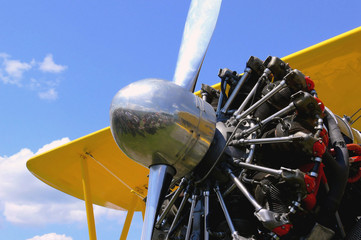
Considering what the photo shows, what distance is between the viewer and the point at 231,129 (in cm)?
376

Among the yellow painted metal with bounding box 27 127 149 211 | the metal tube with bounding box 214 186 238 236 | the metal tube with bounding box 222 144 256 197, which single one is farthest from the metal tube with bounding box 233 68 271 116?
the yellow painted metal with bounding box 27 127 149 211

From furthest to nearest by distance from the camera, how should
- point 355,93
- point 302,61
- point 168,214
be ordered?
point 355,93, point 302,61, point 168,214

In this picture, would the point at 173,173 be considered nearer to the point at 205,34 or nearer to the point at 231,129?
the point at 231,129

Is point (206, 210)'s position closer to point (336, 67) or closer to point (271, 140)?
point (271, 140)

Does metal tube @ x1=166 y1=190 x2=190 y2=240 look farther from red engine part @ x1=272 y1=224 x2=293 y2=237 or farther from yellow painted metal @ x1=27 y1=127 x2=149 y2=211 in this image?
yellow painted metal @ x1=27 y1=127 x2=149 y2=211

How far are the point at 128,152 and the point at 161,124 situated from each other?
15.1 inches

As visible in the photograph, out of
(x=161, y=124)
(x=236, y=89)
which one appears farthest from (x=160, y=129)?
(x=236, y=89)

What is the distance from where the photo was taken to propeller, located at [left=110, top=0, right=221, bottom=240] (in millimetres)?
3246

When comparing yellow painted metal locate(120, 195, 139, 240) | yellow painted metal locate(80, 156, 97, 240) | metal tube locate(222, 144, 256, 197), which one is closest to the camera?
metal tube locate(222, 144, 256, 197)

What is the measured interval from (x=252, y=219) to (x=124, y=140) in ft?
4.02

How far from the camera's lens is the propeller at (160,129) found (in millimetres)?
3246

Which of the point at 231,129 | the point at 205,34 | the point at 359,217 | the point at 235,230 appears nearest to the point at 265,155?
the point at 231,129

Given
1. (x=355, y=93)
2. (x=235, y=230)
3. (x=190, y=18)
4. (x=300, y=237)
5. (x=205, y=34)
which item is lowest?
(x=300, y=237)

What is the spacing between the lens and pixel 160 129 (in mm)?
3223
